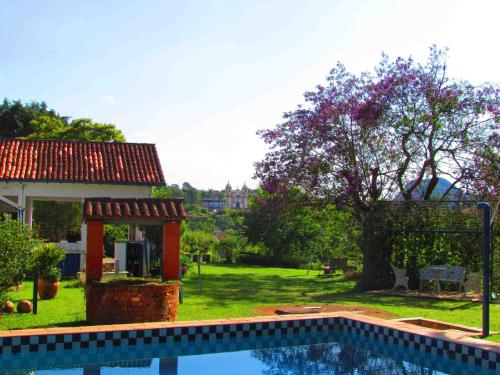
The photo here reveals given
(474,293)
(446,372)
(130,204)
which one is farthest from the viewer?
(474,293)

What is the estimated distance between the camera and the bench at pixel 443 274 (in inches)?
619

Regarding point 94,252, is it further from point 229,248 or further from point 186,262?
point 229,248

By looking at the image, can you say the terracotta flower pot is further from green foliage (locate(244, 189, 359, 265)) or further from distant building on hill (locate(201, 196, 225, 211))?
distant building on hill (locate(201, 196, 225, 211))

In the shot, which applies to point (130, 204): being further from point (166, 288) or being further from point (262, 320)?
point (262, 320)

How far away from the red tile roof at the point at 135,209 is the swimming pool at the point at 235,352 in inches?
97.5

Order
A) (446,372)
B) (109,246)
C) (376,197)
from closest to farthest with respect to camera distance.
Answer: (446,372)
(376,197)
(109,246)

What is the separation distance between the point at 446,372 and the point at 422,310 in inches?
202

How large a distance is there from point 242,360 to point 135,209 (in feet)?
12.4

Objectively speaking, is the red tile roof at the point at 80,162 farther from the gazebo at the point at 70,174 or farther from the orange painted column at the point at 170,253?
the orange painted column at the point at 170,253

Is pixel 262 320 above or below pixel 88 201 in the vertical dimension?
below

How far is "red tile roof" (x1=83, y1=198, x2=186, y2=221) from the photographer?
34.7 ft

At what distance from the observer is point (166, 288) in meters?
10.1

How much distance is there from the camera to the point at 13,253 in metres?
10.7

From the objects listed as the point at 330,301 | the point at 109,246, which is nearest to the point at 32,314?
the point at 330,301
